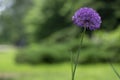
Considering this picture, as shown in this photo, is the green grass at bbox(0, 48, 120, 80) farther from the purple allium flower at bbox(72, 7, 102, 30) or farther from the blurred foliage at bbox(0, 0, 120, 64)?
the purple allium flower at bbox(72, 7, 102, 30)

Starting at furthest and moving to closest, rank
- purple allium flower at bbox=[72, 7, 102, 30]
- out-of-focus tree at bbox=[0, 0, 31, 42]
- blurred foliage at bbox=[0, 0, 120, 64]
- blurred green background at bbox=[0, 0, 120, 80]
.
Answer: out-of-focus tree at bbox=[0, 0, 31, 42]
blurred foliage at bbox=[0, 0, 120, 64]
blurred green background at bbox=[0, 0, 120, 80]
purple allium flower at bbox=[72, 7, 102, 30]

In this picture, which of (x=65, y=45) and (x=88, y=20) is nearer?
(x=88, y=20)

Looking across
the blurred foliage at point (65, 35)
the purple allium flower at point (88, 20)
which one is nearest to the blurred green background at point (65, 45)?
the blurred foliage at point (65, 35)

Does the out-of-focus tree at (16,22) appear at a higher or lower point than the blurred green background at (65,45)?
higher

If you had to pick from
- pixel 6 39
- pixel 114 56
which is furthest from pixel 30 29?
pixel 6 39

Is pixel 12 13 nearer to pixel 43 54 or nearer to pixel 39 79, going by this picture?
pixel 43 54

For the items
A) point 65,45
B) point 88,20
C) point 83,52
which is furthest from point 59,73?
point 88,20

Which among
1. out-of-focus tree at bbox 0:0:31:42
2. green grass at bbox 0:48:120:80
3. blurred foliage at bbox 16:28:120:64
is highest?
out-of-focus tree at bbox 0:0:31:42

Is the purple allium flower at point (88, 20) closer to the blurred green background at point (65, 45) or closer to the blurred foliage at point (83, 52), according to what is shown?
the blurred green background at point (65, 45)

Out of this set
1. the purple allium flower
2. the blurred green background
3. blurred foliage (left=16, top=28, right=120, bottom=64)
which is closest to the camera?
the purple allium flower

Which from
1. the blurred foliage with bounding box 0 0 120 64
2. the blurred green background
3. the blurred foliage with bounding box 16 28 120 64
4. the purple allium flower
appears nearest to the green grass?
the blurred green background

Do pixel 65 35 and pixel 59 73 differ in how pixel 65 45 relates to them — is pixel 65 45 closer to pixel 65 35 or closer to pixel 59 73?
pixel 65 35

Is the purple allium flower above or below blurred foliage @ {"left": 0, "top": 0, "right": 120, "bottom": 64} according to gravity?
below
